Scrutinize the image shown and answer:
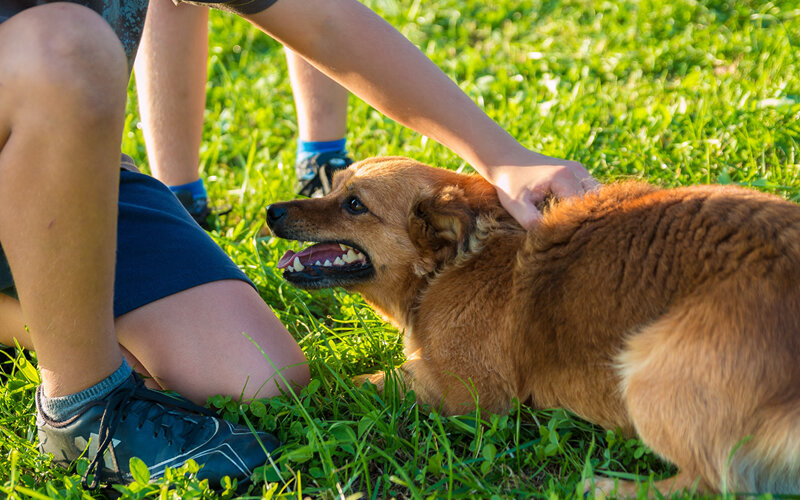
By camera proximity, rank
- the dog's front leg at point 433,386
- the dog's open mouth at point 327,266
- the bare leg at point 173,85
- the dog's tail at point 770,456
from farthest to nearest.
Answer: the bare leg at point 173,85 < the dog's open mouth at point 327,266 < the dog's front leg at point 433,386 < the dog's tail at point 770,456

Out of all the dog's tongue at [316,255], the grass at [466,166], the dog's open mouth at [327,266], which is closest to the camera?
the grass at [466,166]

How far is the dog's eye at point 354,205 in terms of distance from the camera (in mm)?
2904

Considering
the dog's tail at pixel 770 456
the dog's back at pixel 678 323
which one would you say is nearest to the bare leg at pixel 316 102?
the dog's back at pixel 678 323

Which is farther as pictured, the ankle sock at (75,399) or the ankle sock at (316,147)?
the ankle sock at (316,147)

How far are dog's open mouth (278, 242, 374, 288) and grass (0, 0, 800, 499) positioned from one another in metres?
0.23

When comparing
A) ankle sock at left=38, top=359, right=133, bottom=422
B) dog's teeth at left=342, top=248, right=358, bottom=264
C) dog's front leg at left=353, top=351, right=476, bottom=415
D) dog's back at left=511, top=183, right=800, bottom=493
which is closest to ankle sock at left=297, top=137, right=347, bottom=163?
dog's teeth at left=342, top=248, right=358, bottom=264

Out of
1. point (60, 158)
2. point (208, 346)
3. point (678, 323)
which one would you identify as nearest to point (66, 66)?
point (60, 158)

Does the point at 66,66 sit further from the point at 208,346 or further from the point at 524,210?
the point at 524,210

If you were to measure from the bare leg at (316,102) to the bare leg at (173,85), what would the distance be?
50cm

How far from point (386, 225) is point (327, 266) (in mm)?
303

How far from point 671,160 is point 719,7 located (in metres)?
2.31

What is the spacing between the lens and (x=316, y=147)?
4.07m

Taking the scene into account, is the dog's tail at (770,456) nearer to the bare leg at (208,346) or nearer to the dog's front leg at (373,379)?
the dog's front leg at (373,379)

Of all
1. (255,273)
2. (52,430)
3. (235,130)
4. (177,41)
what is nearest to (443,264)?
(255,273)
